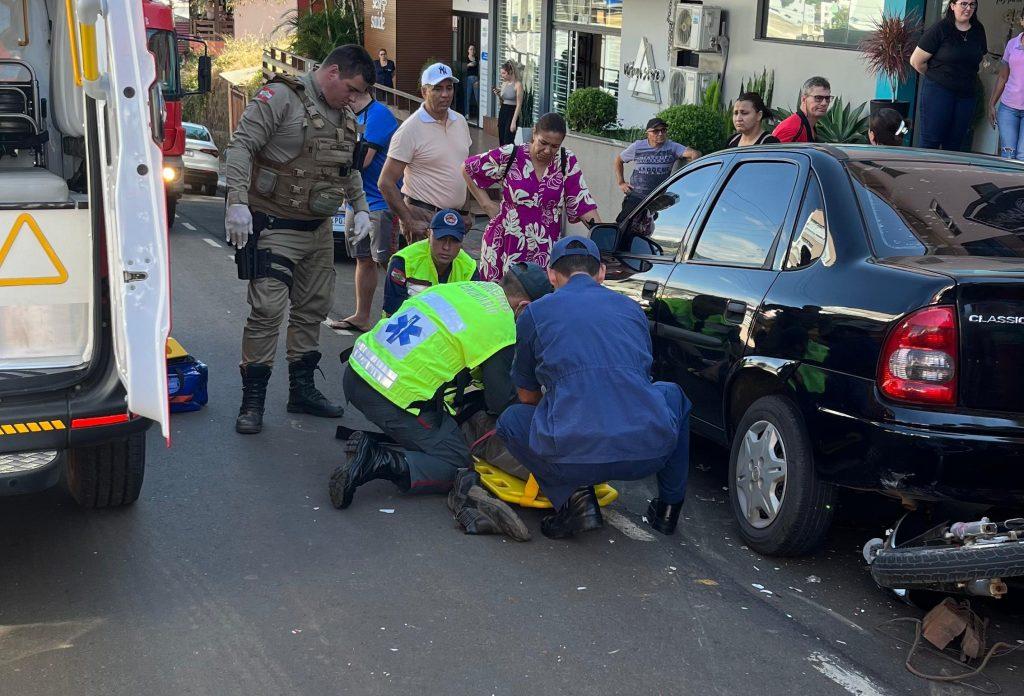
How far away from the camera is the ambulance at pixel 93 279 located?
4168mm

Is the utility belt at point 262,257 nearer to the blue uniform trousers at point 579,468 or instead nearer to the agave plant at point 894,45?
the blue uniform trousers at point 579,468

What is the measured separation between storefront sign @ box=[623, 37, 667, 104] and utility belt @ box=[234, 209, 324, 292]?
10660mm

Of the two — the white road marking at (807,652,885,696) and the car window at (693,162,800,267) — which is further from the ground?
the car window at (693,162,800,267)

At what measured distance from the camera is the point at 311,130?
6668 mm

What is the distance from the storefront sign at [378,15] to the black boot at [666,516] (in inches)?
1034

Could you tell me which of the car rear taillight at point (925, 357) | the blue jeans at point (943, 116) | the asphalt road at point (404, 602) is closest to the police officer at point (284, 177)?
the asphalt road at point (404, 602)

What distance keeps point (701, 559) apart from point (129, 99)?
9.48 feet

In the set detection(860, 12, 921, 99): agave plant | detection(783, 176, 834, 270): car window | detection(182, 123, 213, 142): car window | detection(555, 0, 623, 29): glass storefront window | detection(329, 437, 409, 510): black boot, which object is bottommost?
detection(182, 123, 213, 142): car window

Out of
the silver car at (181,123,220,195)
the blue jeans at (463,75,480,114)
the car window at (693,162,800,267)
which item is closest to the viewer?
the car window at (693,162,800,267)

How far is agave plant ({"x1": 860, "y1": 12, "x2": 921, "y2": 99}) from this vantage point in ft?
35.4

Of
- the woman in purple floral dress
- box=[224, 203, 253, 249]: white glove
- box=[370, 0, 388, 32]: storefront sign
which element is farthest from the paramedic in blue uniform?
box=[370, 0, 388, 32]: storefront sign

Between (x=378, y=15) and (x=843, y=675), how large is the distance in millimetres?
28473

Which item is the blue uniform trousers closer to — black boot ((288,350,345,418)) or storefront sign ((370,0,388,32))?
black boot ((288,350,345,418))

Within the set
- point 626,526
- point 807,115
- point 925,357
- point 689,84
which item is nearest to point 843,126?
point 807,115
